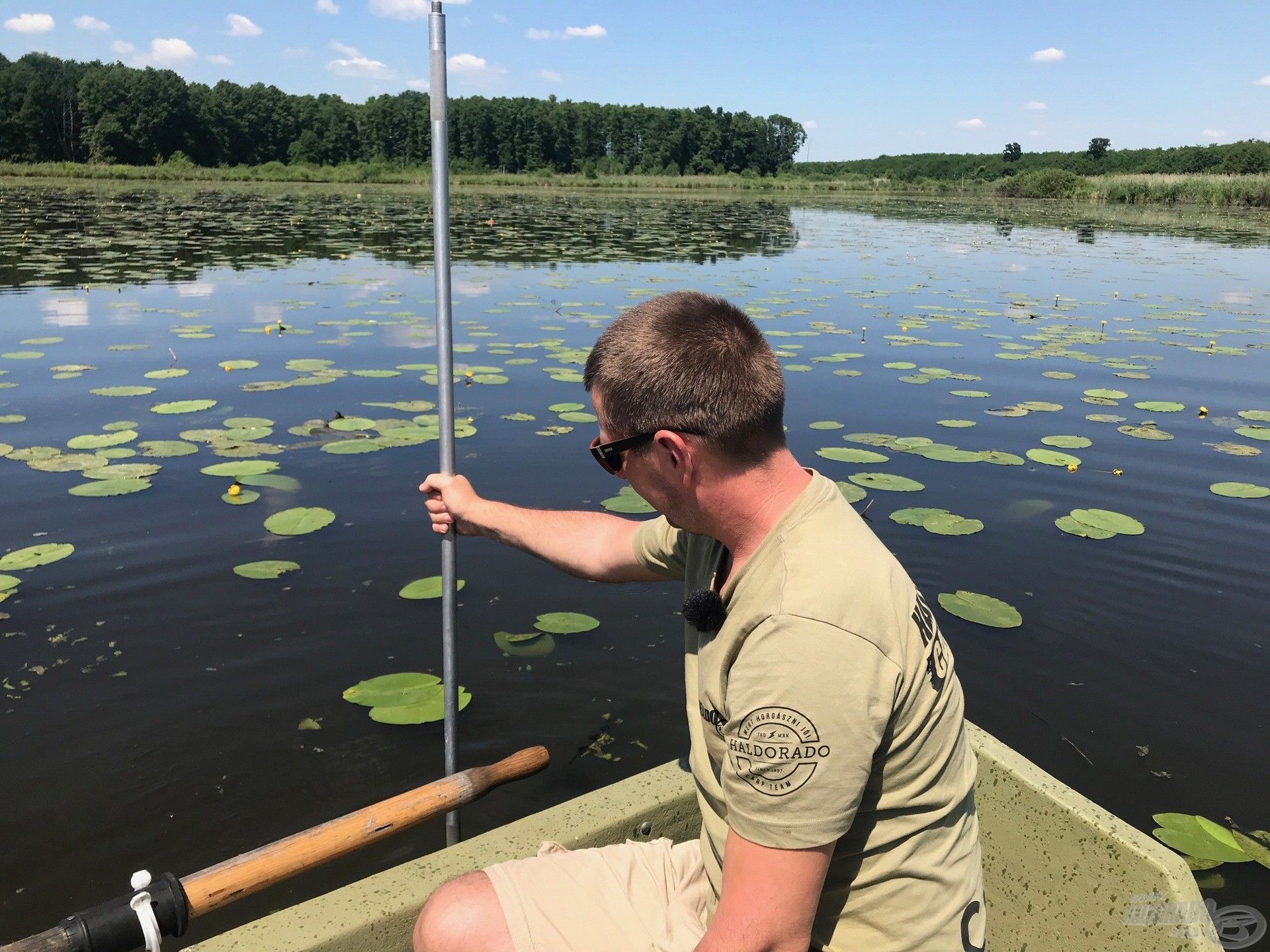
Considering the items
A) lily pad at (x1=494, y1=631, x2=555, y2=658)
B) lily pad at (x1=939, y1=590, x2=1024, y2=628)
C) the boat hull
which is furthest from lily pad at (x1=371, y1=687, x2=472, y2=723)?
lily pad at (x1=939, y1=590, x2=1024, y2=628)

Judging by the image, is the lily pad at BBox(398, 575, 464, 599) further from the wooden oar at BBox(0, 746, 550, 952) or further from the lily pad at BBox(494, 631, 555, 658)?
the wooden oar at BBox(0, 746, 550, 952)

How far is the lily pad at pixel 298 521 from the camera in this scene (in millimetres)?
3730

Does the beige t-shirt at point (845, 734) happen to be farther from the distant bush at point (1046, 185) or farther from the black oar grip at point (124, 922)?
the distant bush at point (1046, 185)

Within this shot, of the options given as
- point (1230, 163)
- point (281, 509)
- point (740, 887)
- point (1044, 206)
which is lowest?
point (281, 509)

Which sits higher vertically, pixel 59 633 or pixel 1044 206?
pixel 1044 206

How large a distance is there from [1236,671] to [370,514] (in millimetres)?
3432

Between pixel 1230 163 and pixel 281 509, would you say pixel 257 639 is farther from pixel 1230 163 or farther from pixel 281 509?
pixel 1230 163

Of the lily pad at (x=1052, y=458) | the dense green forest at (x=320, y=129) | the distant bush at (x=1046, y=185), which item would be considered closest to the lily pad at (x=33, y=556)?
the lily pad at (x=1052, y=458)

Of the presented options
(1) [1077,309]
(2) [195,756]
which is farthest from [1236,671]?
(1) [1077,309]

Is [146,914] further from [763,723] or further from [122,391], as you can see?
[122,391]

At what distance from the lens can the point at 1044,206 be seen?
1513 inches

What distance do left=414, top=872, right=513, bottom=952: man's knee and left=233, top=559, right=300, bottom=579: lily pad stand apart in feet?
7.48

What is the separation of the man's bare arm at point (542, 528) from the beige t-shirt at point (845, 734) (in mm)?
601

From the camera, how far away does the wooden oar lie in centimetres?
129
